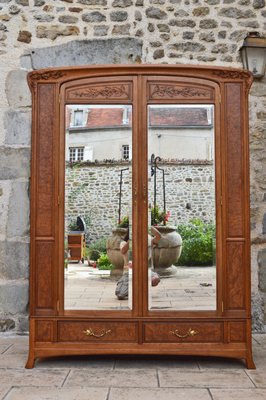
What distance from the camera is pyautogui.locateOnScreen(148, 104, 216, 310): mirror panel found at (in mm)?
3504

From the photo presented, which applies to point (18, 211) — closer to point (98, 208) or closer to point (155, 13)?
point (98, 208)

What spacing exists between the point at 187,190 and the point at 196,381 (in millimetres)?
1354

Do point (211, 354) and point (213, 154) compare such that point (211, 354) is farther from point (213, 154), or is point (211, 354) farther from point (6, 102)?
point (6, 102)

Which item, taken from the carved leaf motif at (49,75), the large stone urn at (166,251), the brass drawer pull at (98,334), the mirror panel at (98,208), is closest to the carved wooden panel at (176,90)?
the mirror panel at (98,208)

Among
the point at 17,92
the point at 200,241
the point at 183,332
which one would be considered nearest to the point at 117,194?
the point at 200,241

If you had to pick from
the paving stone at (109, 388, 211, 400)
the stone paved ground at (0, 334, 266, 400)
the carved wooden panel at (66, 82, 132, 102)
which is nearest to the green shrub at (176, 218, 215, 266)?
the stone paved ground at (0, 334, 266, 400)

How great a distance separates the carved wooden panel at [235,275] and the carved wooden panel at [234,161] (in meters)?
0.11

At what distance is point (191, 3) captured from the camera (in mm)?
4805

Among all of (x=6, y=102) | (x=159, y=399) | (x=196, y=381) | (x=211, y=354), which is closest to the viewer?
(x=159, y=399)

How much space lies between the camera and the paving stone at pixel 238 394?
290 centimetres

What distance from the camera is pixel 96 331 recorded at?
11.5 feet

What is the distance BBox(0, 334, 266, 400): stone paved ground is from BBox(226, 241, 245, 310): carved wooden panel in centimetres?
50

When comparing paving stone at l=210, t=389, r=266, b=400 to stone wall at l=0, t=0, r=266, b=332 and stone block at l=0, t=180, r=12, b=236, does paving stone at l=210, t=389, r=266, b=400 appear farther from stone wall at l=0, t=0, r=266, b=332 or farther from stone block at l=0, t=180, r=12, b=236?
stone block at l=0, t=180, r=12, b=236

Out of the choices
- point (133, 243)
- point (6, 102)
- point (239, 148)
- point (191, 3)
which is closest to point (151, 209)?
point (133, 243)
